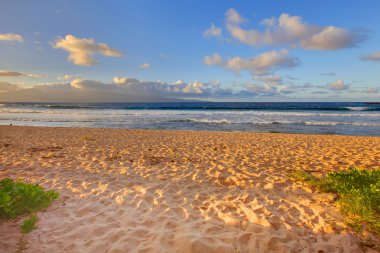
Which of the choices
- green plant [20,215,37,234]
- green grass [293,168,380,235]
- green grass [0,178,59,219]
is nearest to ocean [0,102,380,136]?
green grass [293,168,380,235]

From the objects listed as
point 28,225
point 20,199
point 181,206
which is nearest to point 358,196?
point 181,206

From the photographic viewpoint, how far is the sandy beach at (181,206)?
3.26 meters

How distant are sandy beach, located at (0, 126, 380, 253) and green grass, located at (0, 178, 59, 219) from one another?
189mm

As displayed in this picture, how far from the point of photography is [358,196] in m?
4.12

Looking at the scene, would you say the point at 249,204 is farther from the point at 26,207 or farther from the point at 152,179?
the point at 26,207

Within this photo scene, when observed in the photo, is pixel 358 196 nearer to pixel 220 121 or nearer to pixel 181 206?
pixel 181 206

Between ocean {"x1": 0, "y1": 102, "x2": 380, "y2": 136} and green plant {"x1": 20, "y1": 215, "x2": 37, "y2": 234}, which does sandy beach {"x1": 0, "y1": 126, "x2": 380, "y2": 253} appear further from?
ocean {"x1": 0, "y1": 102, "x2": 380, "y2": 136}

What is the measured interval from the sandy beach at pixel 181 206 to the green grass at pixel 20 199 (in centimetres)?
19

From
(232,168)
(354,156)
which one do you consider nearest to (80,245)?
(232,168)

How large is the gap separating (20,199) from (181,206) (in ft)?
8.98

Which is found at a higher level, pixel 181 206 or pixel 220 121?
pixel 220 121

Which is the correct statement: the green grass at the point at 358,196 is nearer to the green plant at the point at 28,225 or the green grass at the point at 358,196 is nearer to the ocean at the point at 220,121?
the green plant at the point at 28,225

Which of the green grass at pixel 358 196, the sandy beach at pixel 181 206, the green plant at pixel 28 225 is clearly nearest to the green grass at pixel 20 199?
the sandy beach at pixel 181 206

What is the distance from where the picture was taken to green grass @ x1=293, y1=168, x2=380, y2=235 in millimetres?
3617
